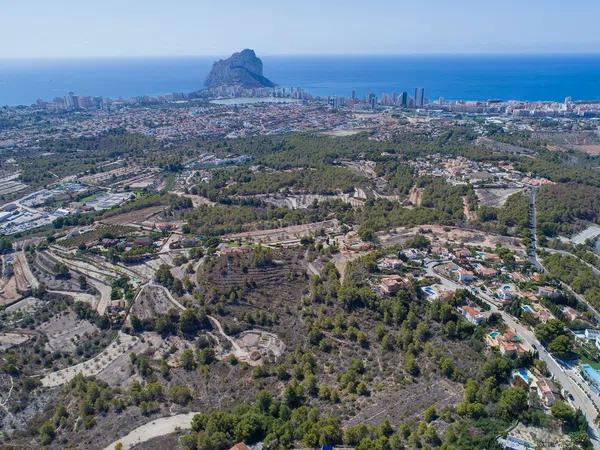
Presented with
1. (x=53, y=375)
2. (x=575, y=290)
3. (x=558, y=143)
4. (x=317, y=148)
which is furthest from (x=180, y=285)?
(x=558, y=143)

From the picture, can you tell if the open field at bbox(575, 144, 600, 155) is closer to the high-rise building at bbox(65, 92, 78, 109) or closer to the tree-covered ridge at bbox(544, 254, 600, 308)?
the tree-covered ridge at bbox(544, 254, 600, 308)

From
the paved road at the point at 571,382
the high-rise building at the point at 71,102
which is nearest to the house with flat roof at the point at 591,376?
the paved road at the point at 571,382

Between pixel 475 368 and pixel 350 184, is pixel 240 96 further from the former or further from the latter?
pixel 475 368

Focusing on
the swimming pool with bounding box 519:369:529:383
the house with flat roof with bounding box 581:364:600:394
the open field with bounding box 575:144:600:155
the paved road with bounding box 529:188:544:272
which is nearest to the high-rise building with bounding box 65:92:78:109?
the paved road with bounding box 529:188:544:272

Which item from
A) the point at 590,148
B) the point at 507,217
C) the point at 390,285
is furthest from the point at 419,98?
the point at 390,285

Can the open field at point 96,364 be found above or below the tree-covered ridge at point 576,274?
below

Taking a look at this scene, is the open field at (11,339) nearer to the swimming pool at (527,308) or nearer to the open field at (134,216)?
the open field at (134,216)
